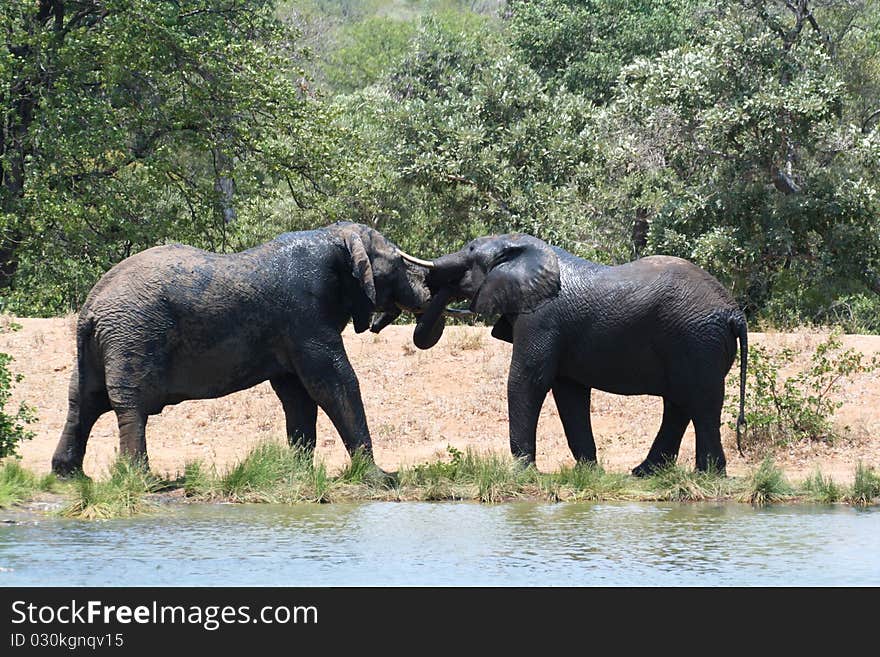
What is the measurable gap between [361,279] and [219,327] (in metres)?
1.42

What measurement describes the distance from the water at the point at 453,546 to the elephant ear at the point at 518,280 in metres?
2.12

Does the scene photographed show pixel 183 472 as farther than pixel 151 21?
No

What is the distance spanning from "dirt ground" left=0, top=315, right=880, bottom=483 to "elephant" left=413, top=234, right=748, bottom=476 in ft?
5.94

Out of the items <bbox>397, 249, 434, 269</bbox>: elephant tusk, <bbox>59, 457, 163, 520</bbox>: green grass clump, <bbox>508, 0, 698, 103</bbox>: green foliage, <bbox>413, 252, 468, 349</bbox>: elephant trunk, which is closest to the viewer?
<bbox>59, 457, 163, 520</bbox>: green grass clump

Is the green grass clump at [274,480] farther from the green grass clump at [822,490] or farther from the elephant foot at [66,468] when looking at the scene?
the green grass clump at [822,490]

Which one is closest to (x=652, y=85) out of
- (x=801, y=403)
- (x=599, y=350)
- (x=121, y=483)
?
(x=801, y=403)

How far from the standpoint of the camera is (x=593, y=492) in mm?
13938

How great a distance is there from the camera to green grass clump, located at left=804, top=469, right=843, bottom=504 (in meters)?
13.9

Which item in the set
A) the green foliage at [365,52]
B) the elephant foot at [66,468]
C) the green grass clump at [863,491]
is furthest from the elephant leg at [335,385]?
the green foliage at [365,52]

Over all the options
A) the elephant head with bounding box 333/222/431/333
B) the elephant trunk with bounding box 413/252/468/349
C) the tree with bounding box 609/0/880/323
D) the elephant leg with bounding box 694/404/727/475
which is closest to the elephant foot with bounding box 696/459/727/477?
the elephant leg with bounding box 694/404/727/475

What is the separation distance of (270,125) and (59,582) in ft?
45.3

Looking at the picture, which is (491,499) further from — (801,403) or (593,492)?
(801,403)

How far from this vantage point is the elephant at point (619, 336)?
14047mm

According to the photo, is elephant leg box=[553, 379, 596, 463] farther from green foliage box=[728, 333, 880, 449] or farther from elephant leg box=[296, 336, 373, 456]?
green foliage box=[728, 333, 880, 449]
